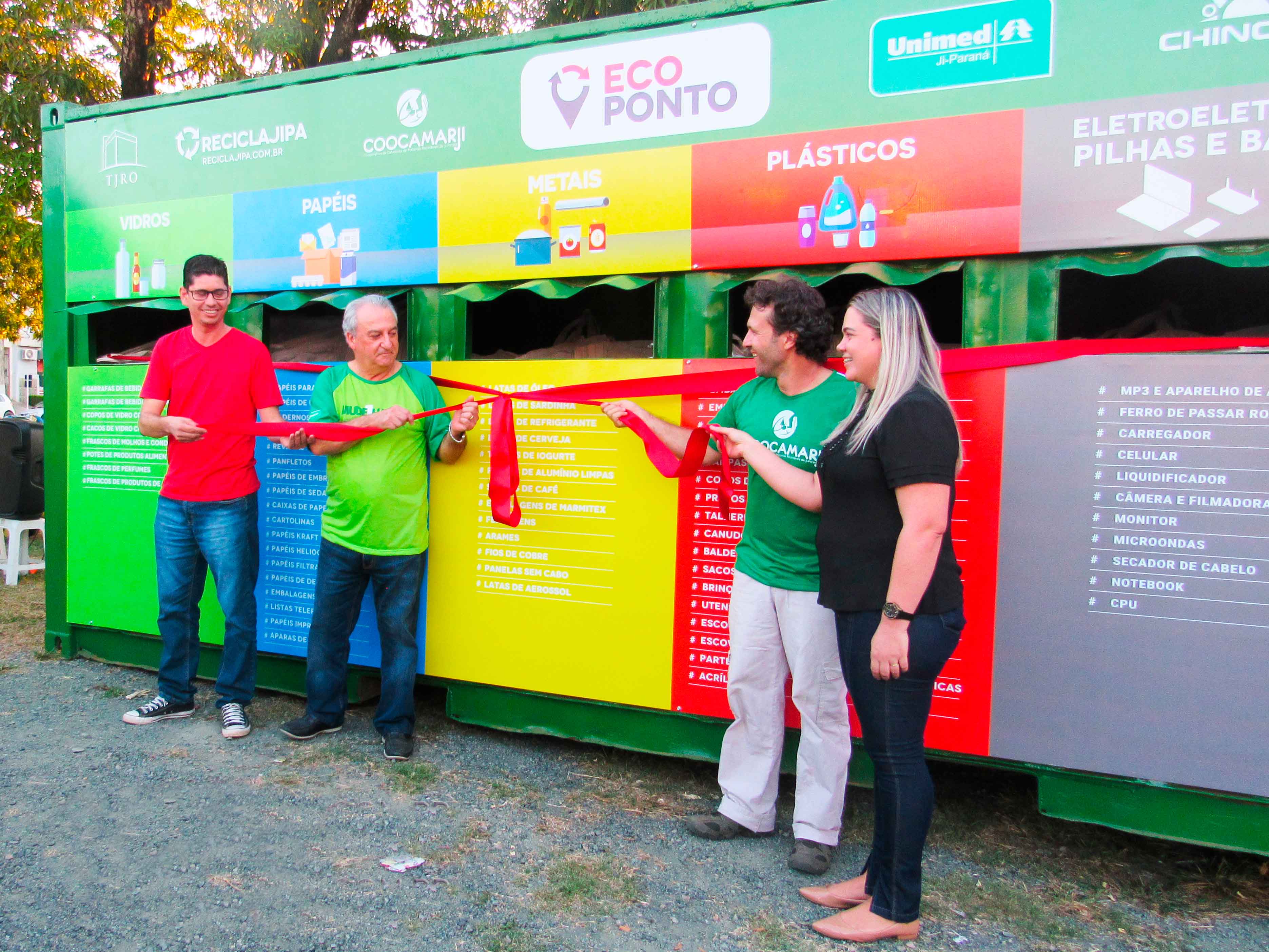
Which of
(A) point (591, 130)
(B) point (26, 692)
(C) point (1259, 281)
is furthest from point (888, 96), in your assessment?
(B) point (26, 692)

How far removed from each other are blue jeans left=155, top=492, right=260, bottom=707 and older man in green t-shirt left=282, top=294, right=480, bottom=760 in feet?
1.40

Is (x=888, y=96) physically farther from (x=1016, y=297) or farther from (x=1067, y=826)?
(x=1067, y=826)

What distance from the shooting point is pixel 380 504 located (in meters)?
4.12

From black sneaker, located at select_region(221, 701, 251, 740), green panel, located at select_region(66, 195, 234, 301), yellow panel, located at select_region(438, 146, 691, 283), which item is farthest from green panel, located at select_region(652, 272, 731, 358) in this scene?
black sneaker, located at select_region(221, 701, 251, 740)

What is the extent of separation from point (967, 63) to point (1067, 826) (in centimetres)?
311

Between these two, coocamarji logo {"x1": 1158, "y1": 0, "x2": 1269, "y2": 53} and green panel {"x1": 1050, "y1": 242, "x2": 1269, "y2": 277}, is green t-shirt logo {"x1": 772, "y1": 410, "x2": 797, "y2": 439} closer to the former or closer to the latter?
green panel {"x1": 1050, "y1": 242, "x2": 1269, "y2": 277}

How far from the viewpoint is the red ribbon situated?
324cm

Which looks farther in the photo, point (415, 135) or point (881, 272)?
point (415, 135)

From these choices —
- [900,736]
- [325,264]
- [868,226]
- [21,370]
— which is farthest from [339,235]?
[21,370]

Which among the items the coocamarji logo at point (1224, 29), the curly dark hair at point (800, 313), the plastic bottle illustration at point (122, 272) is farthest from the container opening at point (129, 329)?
the coocamarji logo at point (1224, 29)

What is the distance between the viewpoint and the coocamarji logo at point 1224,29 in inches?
121

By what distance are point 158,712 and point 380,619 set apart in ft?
4.47

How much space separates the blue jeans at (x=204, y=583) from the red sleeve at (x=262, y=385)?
482 millimetres

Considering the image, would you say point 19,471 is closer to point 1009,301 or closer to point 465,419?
point 465,419
